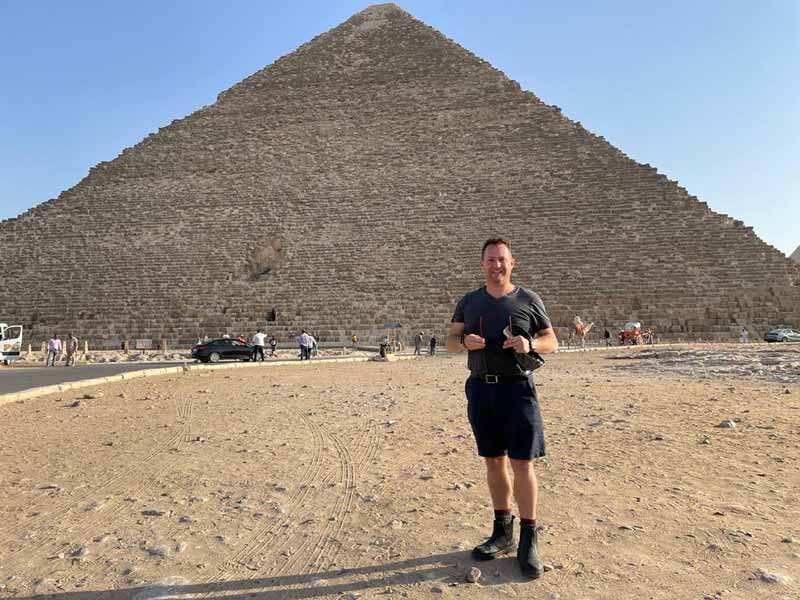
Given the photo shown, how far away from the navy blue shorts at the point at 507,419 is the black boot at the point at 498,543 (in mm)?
299

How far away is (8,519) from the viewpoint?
2.96 m

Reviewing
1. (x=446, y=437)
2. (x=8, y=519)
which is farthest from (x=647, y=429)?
(x=8, y=519)

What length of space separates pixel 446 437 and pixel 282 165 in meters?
34.3

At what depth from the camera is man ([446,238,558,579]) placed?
7.82 ft

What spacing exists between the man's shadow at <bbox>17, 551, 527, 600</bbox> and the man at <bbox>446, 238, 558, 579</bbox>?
0.11 meters

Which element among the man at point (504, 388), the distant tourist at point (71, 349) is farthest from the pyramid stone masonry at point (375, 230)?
the man at point (504, 388)

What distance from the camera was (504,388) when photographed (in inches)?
96.6

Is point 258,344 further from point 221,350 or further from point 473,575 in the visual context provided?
point 473,575

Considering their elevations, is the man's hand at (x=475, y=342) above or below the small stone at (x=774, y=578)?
above

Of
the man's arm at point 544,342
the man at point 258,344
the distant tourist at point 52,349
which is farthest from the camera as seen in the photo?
the man at point 258,344

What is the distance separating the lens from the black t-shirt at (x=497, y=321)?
2.44 metres

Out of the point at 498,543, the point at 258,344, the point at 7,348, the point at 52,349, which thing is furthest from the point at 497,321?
the point at 7,348

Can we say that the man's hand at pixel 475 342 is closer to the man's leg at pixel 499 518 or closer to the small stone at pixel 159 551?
the man's leg at pixel 499 518

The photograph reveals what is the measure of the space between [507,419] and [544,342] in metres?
0.37
